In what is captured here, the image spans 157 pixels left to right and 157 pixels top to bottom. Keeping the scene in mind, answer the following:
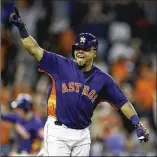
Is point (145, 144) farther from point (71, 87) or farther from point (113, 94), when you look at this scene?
point (71, 87)

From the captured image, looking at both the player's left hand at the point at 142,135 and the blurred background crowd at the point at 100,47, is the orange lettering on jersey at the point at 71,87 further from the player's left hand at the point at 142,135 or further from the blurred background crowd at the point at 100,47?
the blurred background crowd at the point at 100,47

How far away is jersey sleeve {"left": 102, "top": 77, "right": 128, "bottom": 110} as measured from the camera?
8.48 meters

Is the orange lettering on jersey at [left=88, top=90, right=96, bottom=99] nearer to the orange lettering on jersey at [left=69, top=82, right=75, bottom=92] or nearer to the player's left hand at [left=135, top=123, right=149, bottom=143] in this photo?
the orange lettering on jersey at [left=69, top=82, right=75, bottom=92]

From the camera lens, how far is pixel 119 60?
51.6 feet

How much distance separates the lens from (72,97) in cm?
825

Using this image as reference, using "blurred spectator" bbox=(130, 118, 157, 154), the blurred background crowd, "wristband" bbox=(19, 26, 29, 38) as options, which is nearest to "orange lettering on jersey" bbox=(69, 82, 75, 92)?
"wristband" bbox=(19, 26, 29, 38)

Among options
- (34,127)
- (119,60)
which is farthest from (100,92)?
(119,60)

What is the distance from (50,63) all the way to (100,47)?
328 inches

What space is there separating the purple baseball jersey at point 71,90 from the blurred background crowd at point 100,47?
540cm

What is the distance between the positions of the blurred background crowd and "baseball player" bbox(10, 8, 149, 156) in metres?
5.40

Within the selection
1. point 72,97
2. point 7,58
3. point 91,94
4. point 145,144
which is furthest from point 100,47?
point 72,97

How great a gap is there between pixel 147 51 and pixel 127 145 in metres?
3.66

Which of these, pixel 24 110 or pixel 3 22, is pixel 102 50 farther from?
pixel 24 110

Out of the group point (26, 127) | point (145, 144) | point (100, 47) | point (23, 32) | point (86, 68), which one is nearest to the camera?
point (23, 32)
